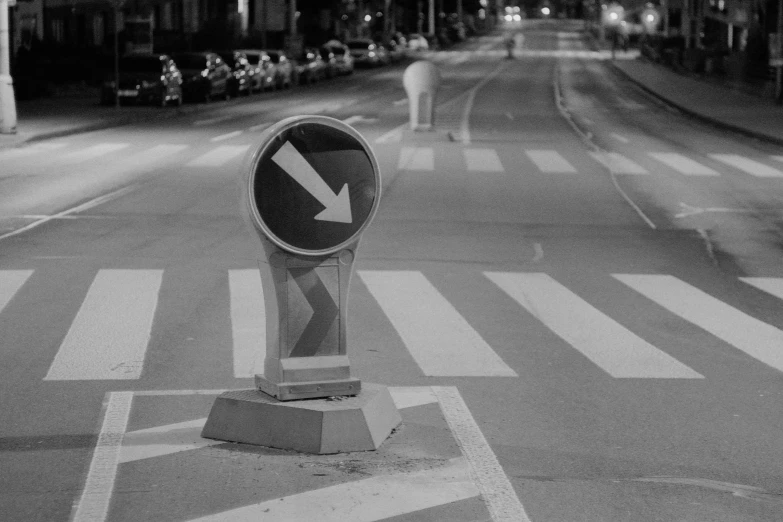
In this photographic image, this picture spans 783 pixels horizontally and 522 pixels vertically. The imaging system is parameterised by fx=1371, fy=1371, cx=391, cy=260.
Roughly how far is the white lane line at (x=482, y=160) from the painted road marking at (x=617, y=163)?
6.08 ft

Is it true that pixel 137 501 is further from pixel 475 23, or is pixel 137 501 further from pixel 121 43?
pixel 475 23

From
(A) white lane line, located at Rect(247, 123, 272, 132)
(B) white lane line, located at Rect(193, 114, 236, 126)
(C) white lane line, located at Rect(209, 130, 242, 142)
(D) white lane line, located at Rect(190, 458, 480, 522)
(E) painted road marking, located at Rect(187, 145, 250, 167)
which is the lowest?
(D) white lane line, located at Rect(190, 458, 480, 522)

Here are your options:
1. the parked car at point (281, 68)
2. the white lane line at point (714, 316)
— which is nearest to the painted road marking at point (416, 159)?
the white lane line at point (714, 316)

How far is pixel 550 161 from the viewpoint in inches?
939

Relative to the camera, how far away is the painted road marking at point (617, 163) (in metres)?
22.6

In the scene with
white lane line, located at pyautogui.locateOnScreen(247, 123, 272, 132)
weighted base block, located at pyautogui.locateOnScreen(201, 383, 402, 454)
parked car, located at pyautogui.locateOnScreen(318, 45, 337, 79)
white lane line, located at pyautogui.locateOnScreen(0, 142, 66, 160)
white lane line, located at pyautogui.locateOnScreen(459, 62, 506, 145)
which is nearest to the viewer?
weighted base block, located at pyautogui.locateOnScreen(201, 383, 402, 454)

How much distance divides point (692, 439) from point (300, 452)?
1.98m

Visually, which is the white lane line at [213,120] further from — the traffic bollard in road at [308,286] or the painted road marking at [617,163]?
the traffic bollard in road at [308,286]

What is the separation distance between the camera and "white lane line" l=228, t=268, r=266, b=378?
838cm

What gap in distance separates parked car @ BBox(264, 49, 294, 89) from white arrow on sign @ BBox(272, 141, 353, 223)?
4799 cm

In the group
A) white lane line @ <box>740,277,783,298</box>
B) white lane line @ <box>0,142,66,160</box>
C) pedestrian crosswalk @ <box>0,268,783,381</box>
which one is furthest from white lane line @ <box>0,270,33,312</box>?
white lane line @ <box>0,142,66,160</box>

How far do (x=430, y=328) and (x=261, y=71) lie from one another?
42.7m

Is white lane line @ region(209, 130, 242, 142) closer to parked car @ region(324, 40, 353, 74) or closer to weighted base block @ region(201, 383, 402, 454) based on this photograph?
weighted base block @ region(201, 383, 402, 454)

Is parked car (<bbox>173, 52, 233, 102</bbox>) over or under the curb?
over
